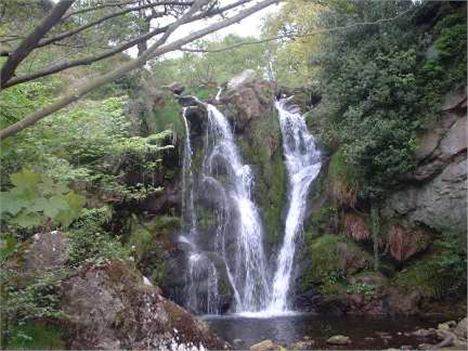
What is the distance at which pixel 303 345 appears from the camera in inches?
351

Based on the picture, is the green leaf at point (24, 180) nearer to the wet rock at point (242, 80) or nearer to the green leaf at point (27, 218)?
the green leaf at point (27, 218)

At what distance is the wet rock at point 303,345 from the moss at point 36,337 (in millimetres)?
4377

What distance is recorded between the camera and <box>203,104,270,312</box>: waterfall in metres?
13.3

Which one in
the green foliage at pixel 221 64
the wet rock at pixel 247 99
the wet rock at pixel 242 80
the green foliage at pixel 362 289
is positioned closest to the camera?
the green foliage at pixel 362 289

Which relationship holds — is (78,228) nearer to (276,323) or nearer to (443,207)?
(276,323)

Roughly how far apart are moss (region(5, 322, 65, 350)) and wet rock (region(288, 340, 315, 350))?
4377 millimetres

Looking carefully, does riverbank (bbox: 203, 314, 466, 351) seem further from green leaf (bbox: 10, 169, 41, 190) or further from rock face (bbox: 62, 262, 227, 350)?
green leaf (bbox: 10, 169, 41, 190)

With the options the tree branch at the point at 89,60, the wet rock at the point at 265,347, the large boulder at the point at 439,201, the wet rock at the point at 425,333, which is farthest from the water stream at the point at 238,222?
the tree branch at the point at 89,60

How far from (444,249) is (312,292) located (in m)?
3.19

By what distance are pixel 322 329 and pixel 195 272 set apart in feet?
13.4

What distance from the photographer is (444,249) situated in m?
11.9

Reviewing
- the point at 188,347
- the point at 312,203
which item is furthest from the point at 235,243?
the point at 188,347

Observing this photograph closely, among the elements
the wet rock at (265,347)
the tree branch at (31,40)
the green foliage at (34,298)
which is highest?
the tree branch at (31,40)

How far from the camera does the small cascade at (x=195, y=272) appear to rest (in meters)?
12.9
